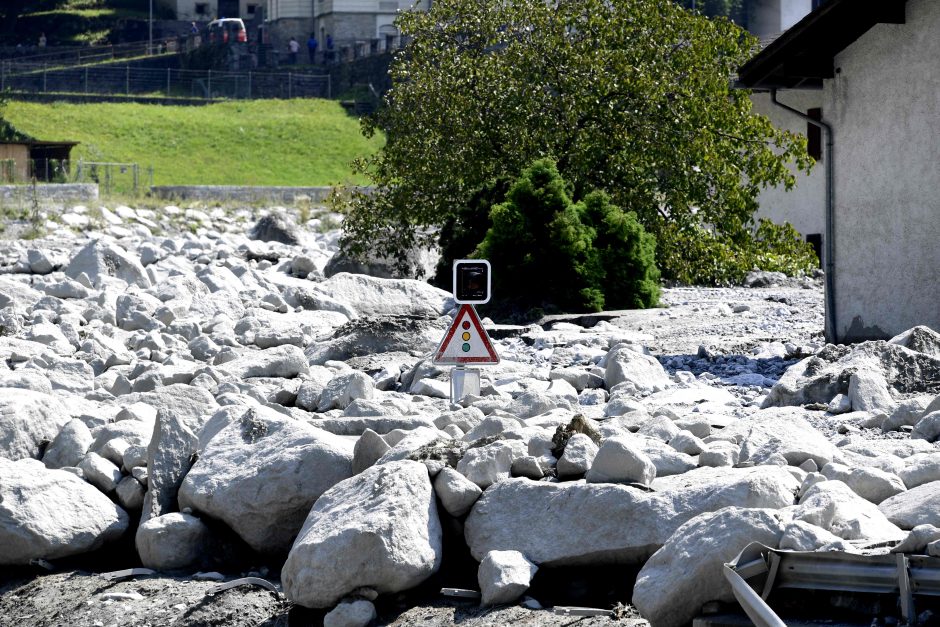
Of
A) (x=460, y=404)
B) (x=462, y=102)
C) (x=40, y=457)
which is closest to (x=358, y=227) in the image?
(x=462, y=102)

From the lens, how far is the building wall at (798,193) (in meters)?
26.3

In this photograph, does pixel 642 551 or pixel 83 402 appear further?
pixel 83 402

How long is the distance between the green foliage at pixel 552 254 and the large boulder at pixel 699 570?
41.1 ft

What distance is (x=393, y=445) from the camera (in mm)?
7504

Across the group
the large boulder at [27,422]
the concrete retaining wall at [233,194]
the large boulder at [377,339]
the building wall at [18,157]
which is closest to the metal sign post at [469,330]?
the large boulder at [27,422]

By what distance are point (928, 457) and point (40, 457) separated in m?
5.23

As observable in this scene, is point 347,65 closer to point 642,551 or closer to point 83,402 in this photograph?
point 83,402

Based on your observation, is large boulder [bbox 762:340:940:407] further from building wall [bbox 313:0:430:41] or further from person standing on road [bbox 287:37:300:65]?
building wall [bbox 313:0:430:41]

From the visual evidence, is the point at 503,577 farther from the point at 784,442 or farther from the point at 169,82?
the point at 169,82

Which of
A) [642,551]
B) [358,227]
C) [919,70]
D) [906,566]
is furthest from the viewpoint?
[358,227]

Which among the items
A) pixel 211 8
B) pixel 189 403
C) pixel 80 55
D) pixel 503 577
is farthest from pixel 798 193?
pixel 211 8

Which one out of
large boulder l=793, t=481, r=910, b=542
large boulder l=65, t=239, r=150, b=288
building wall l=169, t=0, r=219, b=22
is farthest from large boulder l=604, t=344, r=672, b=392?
building wall l=169, t=0, r=219, b=22

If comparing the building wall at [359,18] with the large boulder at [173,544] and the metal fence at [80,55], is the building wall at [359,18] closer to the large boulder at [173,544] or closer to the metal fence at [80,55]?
the metal fence at [80,55]

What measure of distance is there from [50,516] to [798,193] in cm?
2224
